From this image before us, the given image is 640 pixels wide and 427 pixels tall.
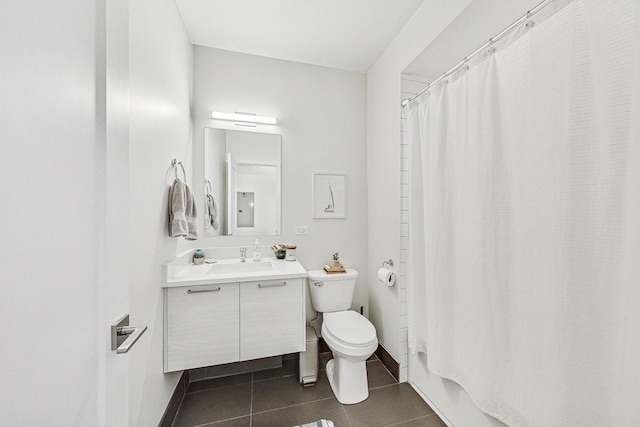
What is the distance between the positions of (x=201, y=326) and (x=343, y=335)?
0.92 meters

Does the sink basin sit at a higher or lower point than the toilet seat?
higher

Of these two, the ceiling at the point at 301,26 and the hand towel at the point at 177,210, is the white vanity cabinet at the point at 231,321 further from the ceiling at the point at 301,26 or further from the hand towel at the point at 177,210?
the ceiling at the point at 301,26

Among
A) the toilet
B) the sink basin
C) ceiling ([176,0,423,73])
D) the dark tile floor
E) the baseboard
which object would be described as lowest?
the dark tile floor

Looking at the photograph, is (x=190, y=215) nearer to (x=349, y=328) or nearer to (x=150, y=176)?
(x=150, y=176)

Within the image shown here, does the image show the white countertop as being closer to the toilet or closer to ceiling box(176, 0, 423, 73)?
the toilet

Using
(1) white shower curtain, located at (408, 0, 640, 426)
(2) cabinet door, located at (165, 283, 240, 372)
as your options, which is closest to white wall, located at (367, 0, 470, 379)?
(1) white shower curtain, located at (408, 0, 640, 426)

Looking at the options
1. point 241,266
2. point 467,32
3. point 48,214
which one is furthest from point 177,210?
point 467,32

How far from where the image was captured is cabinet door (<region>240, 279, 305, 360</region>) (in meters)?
1.64

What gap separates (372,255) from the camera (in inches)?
92.9

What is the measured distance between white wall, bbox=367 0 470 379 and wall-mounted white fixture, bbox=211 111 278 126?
3.16 feet

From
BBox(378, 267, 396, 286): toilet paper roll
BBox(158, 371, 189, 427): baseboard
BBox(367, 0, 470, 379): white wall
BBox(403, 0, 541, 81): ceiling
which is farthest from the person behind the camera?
BBox(378, 267, 396, 286): toilet paper roll

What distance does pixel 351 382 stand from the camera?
5.59ft

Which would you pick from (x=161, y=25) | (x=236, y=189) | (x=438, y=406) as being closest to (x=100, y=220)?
(x=161, y=25)

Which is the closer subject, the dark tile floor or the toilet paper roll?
the dark tile floor
